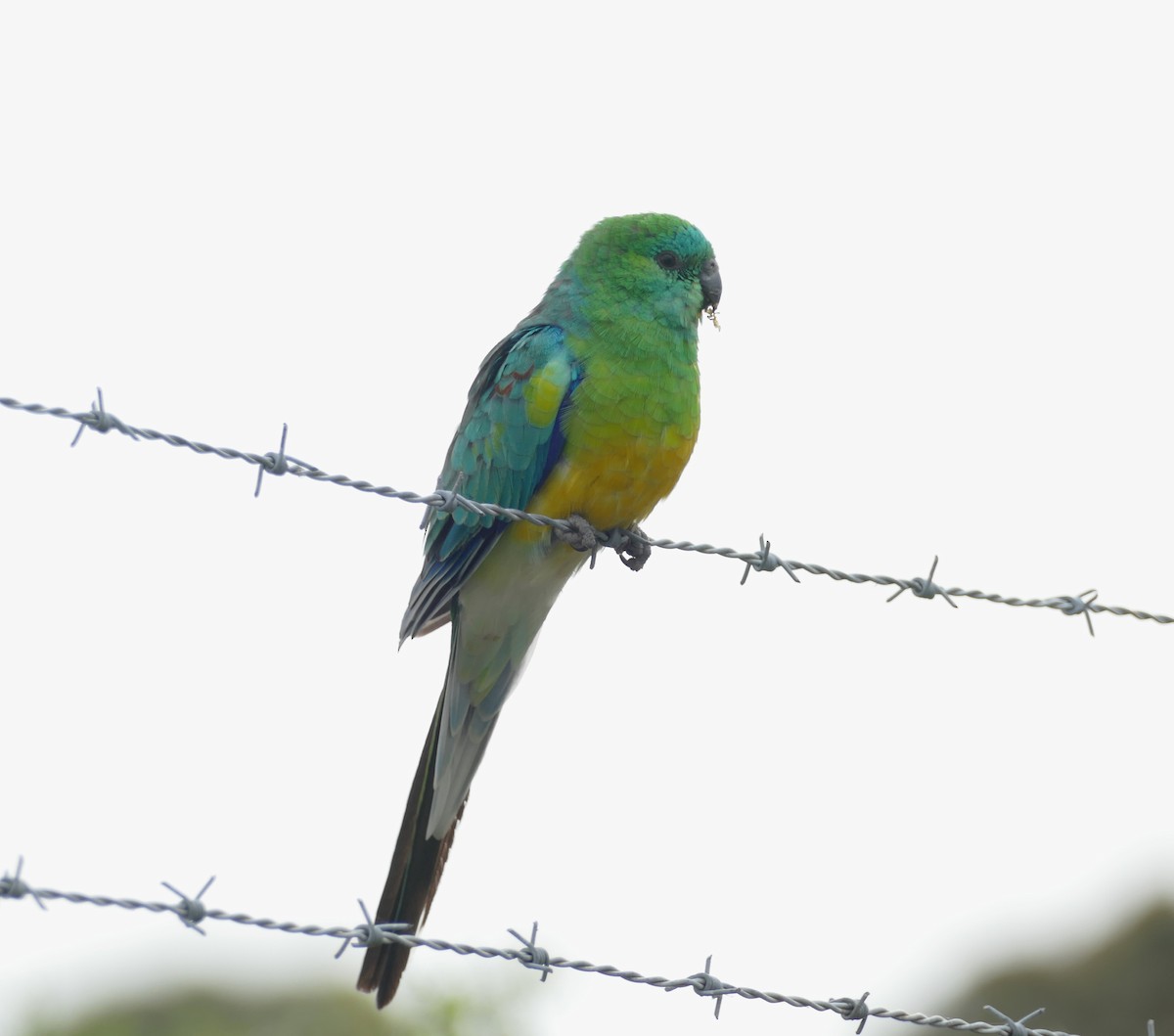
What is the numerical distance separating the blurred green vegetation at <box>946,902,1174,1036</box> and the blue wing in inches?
296

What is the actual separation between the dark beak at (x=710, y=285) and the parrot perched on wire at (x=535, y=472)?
0.06 meters

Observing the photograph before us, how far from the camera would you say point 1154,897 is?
37.3ft

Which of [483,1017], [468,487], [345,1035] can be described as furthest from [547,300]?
[345,1035]

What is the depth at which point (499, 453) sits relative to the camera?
5.15 m

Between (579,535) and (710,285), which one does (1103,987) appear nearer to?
(710,285)

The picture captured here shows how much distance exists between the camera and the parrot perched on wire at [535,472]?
498 centimetres

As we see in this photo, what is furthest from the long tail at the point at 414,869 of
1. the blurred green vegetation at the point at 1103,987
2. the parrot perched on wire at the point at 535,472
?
the blurred green vegetation at the point at 1103,987

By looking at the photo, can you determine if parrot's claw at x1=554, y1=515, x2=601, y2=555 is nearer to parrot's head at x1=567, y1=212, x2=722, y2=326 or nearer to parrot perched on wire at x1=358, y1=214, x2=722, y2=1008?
parrot perched on wire at x1=358, y1=214, x2=722, y2=1008

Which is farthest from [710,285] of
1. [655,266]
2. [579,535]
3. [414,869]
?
[414,869]

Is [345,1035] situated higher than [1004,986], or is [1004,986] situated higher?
[1004,986]

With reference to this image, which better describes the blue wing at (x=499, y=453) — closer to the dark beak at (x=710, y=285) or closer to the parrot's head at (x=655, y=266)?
the parrot's head at (x=655, y=266)

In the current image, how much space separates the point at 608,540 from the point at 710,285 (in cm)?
115

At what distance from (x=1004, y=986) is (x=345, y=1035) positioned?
5352 millimetres

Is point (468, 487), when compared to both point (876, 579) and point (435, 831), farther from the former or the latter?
point (876, 579)
